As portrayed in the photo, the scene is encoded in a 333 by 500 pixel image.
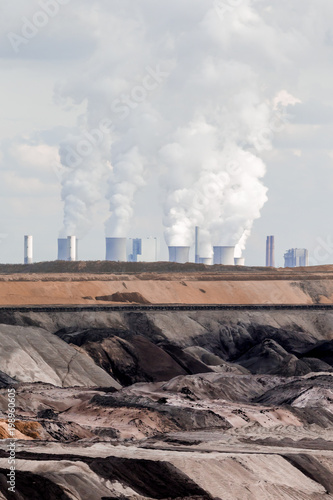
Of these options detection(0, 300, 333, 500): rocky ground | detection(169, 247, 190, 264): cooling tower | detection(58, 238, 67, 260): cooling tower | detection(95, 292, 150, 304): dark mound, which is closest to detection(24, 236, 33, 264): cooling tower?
detection(58, 238, 67, 260): cooling tower

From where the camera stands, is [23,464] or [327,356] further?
[327,356]

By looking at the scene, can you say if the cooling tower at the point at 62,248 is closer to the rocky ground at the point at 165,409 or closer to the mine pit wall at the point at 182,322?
the mine pit wall at the point at 182,322

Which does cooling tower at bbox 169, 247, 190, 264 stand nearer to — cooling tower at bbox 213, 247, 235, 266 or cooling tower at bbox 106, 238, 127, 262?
cooling tower at bbox 213, 247, 235, 266

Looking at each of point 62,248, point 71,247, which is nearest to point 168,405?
point 71,247

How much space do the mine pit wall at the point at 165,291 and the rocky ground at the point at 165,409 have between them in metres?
16.2

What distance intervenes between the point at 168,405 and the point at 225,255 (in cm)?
11984

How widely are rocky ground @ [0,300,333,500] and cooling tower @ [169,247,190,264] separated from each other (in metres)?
85.2

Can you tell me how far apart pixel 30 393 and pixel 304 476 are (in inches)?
566

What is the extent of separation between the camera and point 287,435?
32219mm

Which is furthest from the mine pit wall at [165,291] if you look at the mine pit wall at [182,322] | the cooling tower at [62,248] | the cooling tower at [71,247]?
the cooling tower at [62,248]

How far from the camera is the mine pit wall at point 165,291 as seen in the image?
263 ft

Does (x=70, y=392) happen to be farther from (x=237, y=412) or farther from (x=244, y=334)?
(x=244, y=334)

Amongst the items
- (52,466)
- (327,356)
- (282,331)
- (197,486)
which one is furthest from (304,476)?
(282,331)

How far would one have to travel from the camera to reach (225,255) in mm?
154500
